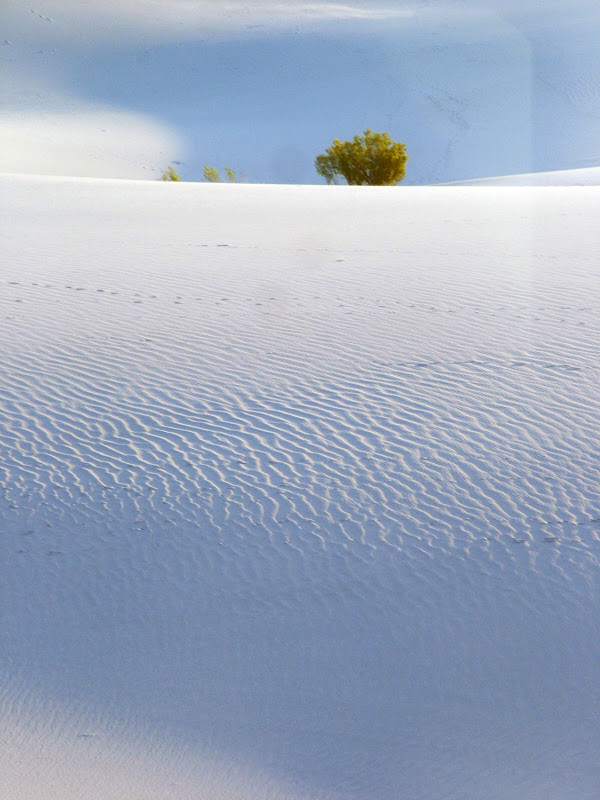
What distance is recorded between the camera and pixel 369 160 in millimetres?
28812

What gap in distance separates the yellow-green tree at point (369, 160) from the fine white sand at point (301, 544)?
21.4 metres

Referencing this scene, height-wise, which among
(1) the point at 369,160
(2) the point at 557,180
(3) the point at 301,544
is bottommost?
(3) the point at 301,544

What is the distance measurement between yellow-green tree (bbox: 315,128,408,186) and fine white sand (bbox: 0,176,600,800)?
70.2 feet

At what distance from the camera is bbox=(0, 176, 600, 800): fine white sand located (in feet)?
9.71

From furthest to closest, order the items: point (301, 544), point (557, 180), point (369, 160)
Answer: point (369, 160)
point (557, 180)
point (301, 544)

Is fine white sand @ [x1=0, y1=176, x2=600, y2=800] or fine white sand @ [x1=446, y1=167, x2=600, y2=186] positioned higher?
fine white sand @ [x1=446, y1=167, x2=600, y2=186]

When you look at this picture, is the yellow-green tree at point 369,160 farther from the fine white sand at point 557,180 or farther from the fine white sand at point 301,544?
the fine white sand at point 301,544

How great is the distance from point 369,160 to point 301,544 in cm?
2610

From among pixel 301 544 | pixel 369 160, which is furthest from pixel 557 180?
pixel 301 544

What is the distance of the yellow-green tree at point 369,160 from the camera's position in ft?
93.5

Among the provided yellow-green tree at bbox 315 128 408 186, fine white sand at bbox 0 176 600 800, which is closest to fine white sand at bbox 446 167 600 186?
yellow-green tree at bbox 315 128 408 186

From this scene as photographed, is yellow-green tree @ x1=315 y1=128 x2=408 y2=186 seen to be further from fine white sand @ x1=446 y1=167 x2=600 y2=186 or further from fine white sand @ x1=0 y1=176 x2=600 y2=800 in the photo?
fine white sand @ x1=0 y1=176 x2=600 y2=800

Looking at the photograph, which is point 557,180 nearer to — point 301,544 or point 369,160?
point 369,160

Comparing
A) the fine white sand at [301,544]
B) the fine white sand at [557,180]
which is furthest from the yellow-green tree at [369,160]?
the fine white sand at [301,544]
